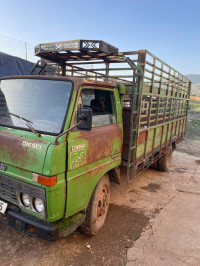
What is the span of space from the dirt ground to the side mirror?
1.68m

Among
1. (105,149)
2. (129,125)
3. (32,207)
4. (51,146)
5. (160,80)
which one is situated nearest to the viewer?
(51,146)

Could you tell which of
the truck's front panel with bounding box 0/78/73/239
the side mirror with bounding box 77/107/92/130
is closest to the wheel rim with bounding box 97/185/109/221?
the truck's front panel with bounding box 0/78/73/239

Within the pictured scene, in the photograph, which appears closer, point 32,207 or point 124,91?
point 32,207

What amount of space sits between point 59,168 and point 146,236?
192cm

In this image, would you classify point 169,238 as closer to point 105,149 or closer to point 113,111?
point 105,149

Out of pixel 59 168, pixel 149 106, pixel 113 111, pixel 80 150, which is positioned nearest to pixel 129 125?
pixel 113 111

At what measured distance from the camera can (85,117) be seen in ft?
7.38

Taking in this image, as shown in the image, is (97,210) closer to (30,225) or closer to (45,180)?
(30,225)

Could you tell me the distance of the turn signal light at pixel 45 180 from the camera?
2.01 meters

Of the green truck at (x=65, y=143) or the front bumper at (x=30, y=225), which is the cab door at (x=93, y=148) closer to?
the green truck at (x=65, y=143)

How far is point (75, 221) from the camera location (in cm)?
247

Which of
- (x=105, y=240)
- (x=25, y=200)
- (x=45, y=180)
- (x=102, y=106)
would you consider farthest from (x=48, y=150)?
(x=105, y=240)

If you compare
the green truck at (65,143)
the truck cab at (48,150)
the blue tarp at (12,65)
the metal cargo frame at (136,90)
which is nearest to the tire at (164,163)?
the metal cargo frame at (136,90)

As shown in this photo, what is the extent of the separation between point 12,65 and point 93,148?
20.4 ft
